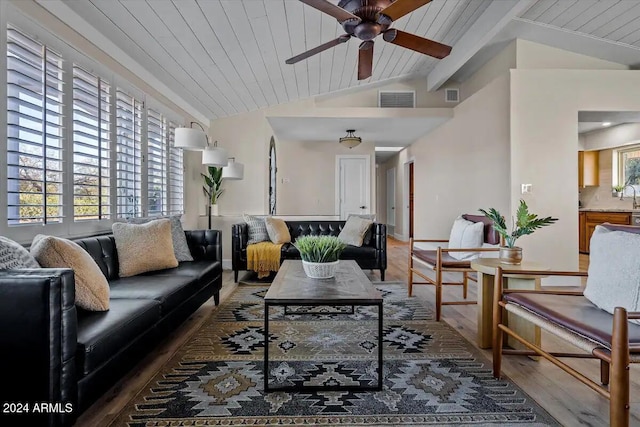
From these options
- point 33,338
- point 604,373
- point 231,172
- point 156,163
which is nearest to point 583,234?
point 604,373

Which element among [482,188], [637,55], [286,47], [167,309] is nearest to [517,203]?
[482,188]

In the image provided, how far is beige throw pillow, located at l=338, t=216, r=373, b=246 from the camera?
456 cm

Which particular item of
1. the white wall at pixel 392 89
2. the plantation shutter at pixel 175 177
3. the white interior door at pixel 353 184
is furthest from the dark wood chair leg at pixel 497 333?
the white interior door at pixel 353 184

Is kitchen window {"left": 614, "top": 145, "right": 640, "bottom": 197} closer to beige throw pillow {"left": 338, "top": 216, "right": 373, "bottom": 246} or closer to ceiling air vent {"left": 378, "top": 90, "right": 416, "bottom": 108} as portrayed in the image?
ceiling air vent {"left": 378, "top": 90, "right": 416, "bottom": 108}

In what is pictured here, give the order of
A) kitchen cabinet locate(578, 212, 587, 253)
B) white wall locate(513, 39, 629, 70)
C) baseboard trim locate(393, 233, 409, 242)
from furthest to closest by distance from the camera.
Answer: baseboard trim locate(393, 233, 409, 242) < kitchen cabinet locate(578, 212, 587, 253) < white wall locate(513, 39, 629, 70)

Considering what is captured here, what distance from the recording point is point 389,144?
26.6ft

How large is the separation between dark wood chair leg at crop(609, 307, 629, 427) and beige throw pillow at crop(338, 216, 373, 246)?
3320 millimetres

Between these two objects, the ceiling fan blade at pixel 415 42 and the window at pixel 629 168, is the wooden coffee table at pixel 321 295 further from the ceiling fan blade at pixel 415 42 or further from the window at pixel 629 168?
the window at pixel 629 168

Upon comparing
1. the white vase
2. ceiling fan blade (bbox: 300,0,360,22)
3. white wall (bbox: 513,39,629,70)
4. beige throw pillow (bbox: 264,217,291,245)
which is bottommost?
the white vase

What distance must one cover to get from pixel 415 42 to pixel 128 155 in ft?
8.70

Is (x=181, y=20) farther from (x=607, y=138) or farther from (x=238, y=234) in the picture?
(x=607, y=138)

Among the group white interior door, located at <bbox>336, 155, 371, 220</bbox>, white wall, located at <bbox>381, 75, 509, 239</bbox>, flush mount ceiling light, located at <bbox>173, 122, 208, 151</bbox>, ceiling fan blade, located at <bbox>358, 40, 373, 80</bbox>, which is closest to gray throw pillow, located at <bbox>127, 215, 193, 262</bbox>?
flush mount ceiling light, located at <bbox>173, 122, 208, 151</bbox>

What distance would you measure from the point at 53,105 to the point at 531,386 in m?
3.34

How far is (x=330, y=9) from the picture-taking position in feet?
6.90
